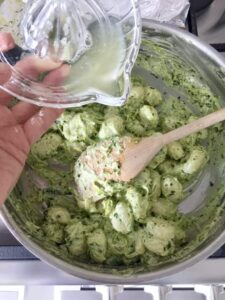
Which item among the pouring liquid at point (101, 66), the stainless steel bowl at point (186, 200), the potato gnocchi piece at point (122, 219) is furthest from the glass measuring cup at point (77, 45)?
the potato gnocchi piece at point (122, 219)

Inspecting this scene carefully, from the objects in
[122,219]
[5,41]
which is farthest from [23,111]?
[122,219]

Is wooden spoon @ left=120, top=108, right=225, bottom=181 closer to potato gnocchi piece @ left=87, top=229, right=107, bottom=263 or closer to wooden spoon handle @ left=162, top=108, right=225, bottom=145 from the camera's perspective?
wooden spoon handle @ left=162, top=108, right=225, bottom=145

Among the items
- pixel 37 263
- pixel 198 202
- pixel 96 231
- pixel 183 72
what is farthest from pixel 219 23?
pixel 37 263

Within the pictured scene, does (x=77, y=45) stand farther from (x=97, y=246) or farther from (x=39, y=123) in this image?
(x=97, y=246)

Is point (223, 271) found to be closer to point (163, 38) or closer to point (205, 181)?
point (205, 181)

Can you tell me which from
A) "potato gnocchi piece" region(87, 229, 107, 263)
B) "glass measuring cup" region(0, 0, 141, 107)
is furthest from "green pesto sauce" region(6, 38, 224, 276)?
"glass measuring cup" region(0, 0, 141, 107)

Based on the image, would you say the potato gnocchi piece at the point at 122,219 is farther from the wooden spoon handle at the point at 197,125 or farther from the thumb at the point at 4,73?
the thumb at the point at 4,73
